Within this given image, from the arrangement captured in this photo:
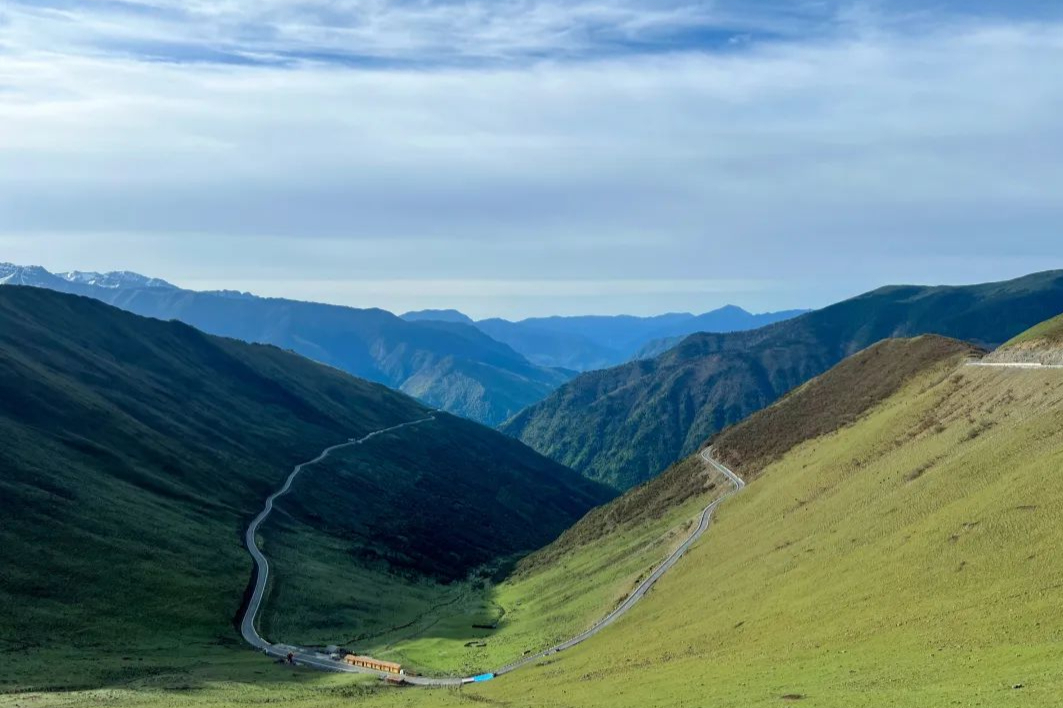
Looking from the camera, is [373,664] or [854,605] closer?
[854,605]

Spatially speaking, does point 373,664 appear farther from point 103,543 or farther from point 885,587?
point 103,543

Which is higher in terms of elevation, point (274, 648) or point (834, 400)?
point (834, 400)

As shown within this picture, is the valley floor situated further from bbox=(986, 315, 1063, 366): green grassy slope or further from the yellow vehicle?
the yellow vehicle

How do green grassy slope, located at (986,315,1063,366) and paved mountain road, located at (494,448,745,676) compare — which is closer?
paved mountain road, located at (494,448,745,676)

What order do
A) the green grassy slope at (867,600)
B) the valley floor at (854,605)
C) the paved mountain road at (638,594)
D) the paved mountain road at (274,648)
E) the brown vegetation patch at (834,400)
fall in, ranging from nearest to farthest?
the green grassy slope at (867,600)
the valley floor at (854,605)
the paved mountain road at (274,648)
the paved mountain road at (638,594)
the brown vegetation patch at (834,400)

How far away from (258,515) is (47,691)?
10801 cm

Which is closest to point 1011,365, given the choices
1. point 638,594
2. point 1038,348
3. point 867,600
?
point 1038,348

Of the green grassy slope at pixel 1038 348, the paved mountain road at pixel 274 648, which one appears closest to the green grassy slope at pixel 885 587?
the green grassy slope at pixel 1038 348

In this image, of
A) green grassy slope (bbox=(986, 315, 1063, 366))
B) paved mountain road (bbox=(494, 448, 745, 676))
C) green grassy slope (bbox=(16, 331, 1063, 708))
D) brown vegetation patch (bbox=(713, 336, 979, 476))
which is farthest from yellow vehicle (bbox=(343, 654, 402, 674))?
green grassy slope (bbox=(986, 315, 1063, 366))

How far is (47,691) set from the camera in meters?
73.9

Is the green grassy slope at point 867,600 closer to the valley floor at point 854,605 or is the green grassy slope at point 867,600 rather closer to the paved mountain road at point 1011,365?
the valley floor at point 854,605

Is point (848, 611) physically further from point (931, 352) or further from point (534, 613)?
point (931, 352)

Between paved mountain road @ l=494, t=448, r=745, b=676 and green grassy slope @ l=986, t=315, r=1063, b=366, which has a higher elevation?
green grassy slope @ l=986, t=315, r=1063, b=366

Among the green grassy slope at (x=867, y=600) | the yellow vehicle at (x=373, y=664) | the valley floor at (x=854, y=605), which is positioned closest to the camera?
the green grassy slope at (x=867, y=600)
